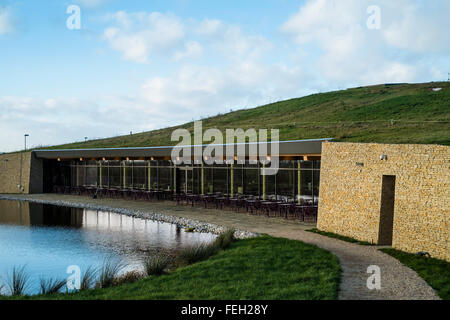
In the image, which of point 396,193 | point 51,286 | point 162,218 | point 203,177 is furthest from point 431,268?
point 203,177

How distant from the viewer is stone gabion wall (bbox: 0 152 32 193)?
37469 millimetres

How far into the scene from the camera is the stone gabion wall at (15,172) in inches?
1475

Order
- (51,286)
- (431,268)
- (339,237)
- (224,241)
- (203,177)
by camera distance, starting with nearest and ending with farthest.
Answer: (51,286), (431,268), (224,241), (339,237), (203,177)

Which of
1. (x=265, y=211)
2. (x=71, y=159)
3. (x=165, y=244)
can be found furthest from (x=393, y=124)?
(x=71, y=159)

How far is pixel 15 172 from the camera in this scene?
38562 mm

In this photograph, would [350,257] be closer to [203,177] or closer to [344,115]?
[203,177]

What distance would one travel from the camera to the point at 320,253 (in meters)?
12.3

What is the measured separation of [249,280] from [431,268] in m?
4.49

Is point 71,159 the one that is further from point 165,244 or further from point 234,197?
point 165,244

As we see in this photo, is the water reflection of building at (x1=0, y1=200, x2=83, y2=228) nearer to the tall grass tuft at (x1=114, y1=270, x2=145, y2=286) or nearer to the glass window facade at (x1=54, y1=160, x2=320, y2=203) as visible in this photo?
the glass window facade at (x1=54, y1=160, x2=320, y2=203)

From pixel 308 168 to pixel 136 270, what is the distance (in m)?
11.5

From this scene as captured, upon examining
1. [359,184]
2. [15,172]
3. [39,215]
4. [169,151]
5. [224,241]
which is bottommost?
[39,215]

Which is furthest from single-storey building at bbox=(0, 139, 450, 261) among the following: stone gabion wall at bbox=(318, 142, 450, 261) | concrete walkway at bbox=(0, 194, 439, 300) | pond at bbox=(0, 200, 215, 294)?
pond at bbox=(0, 200, 215, 294)

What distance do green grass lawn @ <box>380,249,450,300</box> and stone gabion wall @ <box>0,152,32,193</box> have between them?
104 ft
